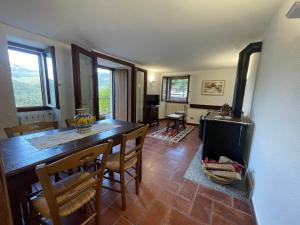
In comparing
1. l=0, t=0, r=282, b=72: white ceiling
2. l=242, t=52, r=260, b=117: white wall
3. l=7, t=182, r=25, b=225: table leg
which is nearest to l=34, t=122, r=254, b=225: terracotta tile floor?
l=7, t=182, r=25, b=225: table leg

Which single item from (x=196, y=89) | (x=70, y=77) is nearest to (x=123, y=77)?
(x=70, y=77)

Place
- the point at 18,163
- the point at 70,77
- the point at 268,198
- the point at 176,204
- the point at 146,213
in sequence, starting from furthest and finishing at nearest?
the point at 70,77
the point at 176,204
the point at 146,213
the point at 268,198
the point at 18,163

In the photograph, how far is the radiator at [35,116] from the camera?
8.16 ft

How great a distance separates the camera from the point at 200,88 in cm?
534

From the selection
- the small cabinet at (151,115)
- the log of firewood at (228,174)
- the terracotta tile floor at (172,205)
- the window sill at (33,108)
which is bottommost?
the terracotta tile floor at (172,205)

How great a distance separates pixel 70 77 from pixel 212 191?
330 cm

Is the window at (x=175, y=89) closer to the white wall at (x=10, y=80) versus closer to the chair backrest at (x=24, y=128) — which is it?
the white wall at (x=10, y=80)

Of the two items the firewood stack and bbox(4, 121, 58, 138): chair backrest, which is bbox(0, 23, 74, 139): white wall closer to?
bbox(4, 121, 58, 138): chair backrest

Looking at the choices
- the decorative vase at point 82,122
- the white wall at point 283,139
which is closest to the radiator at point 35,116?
the decorative vase at point 82,122

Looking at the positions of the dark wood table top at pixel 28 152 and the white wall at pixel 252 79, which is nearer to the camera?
the dark wood table top at pixel 28 152

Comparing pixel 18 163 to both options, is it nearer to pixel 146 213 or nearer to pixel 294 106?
pixel 146 213

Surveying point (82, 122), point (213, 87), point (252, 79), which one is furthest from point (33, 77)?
point (213, 87)

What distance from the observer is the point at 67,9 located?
1.60 m

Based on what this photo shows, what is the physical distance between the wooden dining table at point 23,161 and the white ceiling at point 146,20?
5.02 ft
